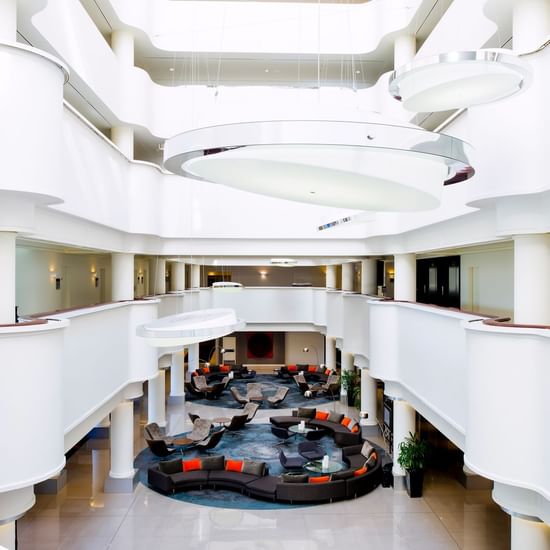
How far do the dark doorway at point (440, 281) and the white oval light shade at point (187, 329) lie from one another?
11.6 metres

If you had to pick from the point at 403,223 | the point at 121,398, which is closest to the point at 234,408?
the point at 121,398

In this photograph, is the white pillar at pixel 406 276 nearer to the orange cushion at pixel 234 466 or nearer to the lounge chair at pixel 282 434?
the orange cushion at pixel 234 466

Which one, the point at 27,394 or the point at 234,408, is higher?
the point at 27,394

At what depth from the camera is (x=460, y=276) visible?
58.5 feet

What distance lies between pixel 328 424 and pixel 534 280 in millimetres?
14259

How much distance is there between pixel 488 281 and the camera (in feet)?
51.4

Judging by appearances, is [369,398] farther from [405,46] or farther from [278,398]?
[405,46]

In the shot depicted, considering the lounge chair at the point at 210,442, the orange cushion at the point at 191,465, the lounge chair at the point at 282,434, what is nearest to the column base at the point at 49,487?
the orange cushion at the point at 191,465

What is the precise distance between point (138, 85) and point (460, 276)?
1162 centimetres

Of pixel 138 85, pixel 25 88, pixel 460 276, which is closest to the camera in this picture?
pixel 25 88

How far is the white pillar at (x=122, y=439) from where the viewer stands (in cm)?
1455

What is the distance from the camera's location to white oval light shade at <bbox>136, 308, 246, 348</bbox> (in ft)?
26.0

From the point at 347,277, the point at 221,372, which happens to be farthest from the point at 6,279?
the point at 221,372

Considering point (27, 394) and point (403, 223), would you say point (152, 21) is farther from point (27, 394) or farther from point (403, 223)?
point (27, 394)
